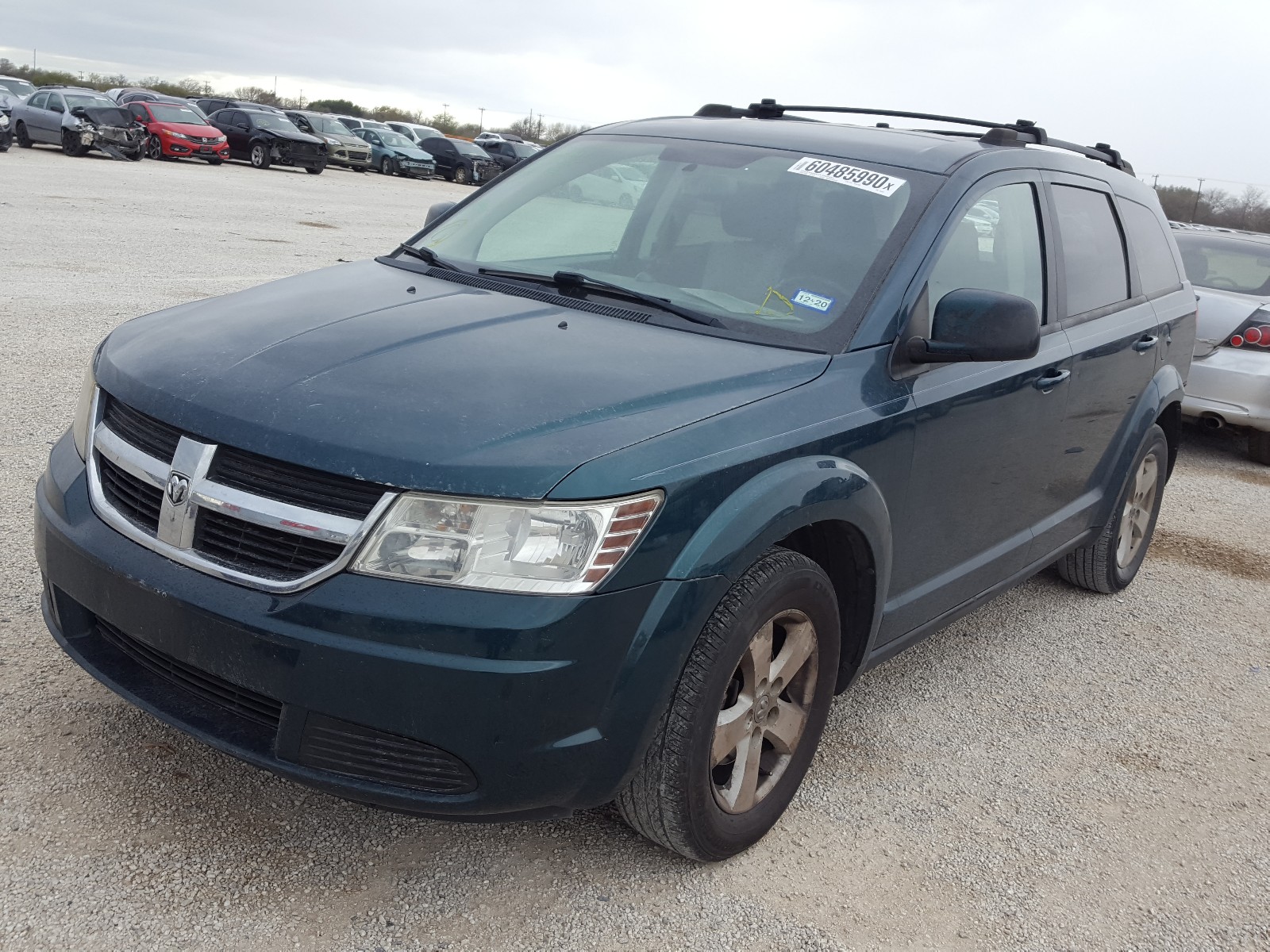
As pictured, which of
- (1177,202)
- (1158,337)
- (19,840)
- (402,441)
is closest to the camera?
(402,441)

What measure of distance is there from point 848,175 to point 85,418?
2199 mm

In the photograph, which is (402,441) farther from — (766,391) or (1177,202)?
(1177,202)

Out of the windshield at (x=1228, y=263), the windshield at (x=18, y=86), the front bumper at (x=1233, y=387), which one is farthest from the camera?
the windshield at (x=18, y=86)

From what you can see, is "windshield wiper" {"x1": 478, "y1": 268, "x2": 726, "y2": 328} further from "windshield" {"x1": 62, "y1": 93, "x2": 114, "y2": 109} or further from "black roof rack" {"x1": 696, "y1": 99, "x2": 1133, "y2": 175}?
"windshield" {"x1": 62, "y1": 93, "x2": 114, "y2": 109}

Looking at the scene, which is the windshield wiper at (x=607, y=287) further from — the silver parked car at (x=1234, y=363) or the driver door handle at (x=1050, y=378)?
the silver parked car at (x=1234, y=363)

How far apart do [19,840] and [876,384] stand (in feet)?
7.54

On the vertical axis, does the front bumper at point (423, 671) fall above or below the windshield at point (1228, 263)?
below

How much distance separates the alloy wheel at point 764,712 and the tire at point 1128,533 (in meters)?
2.24

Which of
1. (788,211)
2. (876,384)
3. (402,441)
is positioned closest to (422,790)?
(402,441)

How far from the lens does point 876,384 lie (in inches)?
121

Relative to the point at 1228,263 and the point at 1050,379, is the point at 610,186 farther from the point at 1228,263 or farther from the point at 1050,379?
the point at 1228,263

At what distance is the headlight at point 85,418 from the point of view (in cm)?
291

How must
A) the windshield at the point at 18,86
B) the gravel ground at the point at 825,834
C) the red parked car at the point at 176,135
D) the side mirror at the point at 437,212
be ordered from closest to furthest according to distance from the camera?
the gravel ground at the point at 825,834 < the side mirror at the point at 437,212 < the red parked car at the point at 176,135 < the windshield at the point at 18,86

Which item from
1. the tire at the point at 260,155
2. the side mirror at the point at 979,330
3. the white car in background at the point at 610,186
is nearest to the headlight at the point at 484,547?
the side mirror at the point at 979,330
